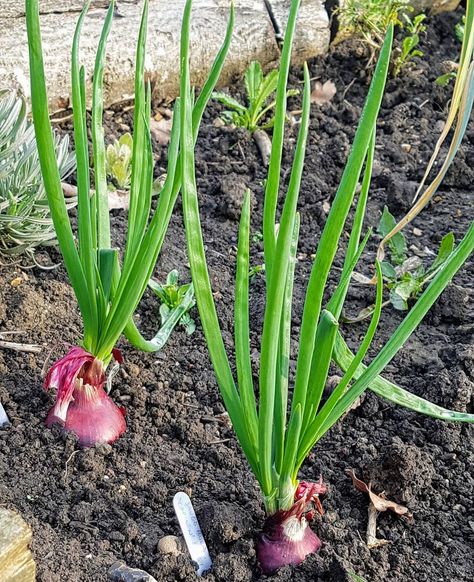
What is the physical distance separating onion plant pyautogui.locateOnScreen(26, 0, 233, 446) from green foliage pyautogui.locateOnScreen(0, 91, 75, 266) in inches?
15.1

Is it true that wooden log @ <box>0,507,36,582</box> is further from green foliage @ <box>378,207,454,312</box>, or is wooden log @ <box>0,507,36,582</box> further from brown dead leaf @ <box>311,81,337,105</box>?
brown dead leaf @ <box>311,81,337,105</box>

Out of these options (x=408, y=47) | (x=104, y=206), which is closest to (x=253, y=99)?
(x=408, y=47)

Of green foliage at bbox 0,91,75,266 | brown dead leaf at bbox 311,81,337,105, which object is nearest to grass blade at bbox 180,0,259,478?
green foliage at bbox 0,91,75,266

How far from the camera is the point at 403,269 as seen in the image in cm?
243

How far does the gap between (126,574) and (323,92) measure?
7.05ft

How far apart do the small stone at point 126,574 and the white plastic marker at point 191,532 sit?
0.28 ft

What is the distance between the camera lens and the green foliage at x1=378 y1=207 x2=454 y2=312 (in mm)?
2322

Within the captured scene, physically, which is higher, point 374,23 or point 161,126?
point 374,23

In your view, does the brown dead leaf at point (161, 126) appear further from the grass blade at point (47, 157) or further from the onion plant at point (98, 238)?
the grass blade at point (47, 157)

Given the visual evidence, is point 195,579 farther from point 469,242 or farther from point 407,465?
point 469,242

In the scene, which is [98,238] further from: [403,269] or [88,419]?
[403,269]

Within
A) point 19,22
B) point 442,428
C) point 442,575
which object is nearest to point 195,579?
point 442,575

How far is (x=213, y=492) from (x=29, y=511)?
1.13 ft

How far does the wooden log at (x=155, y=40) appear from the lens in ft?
9.32
